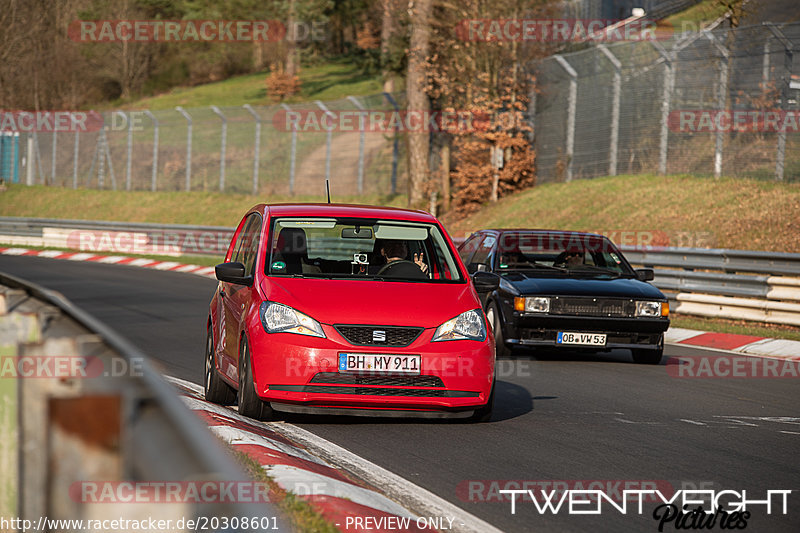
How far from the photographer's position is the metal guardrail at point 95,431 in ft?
6.42

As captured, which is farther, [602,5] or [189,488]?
[602,5]

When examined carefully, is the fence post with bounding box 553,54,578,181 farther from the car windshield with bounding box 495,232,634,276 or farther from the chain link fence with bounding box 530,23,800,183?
the car windshield with bounding box 495,232,634,276

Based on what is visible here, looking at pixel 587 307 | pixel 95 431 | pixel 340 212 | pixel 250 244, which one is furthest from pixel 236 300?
pixel 95 431

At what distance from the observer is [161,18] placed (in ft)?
301

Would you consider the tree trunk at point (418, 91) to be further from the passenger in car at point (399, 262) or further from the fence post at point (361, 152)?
the passenger in car at point (399, 262)

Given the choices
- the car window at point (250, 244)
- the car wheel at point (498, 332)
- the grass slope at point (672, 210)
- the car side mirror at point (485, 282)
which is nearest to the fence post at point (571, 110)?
the grass slope at point (672, 210)

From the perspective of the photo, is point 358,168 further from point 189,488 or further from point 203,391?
point 189,488

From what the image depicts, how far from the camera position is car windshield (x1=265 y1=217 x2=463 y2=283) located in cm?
852

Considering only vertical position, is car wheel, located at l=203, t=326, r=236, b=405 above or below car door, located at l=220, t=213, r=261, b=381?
below

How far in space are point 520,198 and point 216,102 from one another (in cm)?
4740

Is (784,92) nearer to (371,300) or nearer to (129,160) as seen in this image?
(371,300)

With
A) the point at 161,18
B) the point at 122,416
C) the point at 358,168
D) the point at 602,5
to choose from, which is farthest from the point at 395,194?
the point at 161,18

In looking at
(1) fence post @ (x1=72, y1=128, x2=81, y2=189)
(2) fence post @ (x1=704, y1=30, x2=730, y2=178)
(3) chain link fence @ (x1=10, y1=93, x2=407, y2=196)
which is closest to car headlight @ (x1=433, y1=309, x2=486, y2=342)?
(2) fence post @ (x1=704, y1=30, x2=730, y2=178)

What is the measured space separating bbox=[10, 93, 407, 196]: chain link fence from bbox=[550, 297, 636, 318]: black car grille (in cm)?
2319
